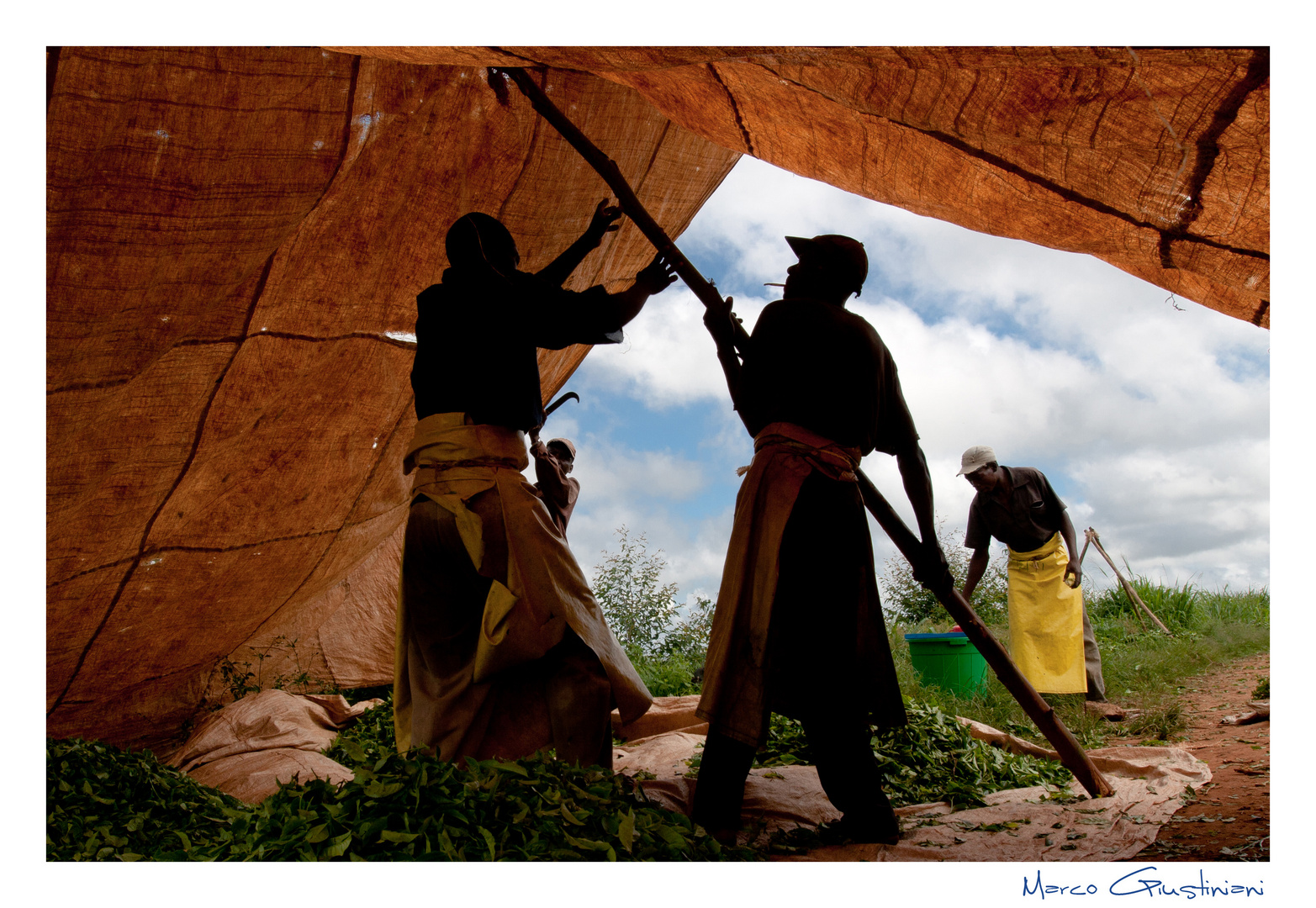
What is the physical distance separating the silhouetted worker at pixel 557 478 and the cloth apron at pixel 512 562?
1.80 metres

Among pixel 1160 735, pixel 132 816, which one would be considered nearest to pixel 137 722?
pixel 132 816

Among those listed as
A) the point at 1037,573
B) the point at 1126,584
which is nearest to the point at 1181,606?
the point at 1126,584

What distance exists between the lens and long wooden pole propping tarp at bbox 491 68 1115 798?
2924mm

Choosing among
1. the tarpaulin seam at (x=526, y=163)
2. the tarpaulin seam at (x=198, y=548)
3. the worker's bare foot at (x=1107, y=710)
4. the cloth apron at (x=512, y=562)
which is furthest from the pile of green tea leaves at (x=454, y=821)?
the worker's bare foot at (x=1107, y=710)

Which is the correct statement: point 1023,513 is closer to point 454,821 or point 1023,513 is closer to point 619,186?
point 619,186

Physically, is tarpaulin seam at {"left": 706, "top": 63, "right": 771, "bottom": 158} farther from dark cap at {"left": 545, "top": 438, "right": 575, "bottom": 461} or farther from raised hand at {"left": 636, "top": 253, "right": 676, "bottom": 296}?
dark cap at {"left": 545, "top": 438, "right": 575, "bottom": 461}

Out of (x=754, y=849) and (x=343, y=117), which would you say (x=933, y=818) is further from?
(x=343, y=117)

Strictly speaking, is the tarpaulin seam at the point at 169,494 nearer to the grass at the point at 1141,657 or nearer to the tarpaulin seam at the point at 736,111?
the tarpaulin seam at the point at 736,111

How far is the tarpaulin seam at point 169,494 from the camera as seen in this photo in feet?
10.6

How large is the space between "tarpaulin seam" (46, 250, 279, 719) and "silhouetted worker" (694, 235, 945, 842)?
176cm

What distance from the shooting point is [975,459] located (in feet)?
19.2

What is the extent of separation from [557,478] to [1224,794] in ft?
10.0

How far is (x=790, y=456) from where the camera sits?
8.63 ft

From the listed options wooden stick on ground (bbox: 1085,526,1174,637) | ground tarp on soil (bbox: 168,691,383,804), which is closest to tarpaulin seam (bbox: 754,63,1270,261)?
ground tarp on soil (bbox: 168,691,383,804)
